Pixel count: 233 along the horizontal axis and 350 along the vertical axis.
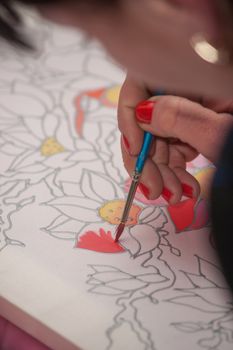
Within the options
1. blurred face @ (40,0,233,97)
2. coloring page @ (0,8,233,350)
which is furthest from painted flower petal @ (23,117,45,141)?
blurred face @ (40,0,233,97)

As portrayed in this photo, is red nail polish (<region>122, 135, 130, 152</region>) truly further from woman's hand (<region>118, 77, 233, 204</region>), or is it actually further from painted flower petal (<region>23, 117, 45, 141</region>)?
painted flower petal (<region>23, 117, 45, 141</region>)

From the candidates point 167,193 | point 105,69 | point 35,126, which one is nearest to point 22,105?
point 35,126

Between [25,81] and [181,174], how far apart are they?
31 cm

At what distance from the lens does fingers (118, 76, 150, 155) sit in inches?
25.7

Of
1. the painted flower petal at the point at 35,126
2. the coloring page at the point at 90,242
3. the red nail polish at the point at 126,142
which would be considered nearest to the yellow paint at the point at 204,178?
the coloring page at the point at 90,242

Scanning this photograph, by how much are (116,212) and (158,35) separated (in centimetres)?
28

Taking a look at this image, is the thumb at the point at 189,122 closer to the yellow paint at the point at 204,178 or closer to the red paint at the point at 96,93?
the yellow paint at the point at 204,178

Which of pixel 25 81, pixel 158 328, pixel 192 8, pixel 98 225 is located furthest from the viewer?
pixel 25 81

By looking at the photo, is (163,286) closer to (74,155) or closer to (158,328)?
(158,328)

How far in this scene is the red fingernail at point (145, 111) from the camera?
628mm

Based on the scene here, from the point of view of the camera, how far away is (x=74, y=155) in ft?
2.42

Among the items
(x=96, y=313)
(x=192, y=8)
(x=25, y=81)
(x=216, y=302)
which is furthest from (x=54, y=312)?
(x=25, y=81)

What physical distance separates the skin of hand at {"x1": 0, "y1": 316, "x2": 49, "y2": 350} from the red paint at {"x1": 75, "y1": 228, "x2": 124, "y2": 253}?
10cm

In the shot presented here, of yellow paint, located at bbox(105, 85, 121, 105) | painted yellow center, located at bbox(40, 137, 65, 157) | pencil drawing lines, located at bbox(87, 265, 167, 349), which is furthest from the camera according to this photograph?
yellow paint, located at bbox(105, 85, 121, 105)
